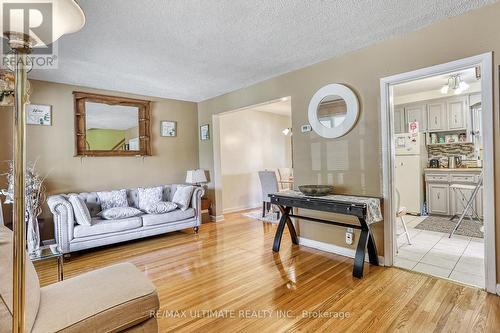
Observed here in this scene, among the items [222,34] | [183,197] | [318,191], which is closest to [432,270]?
[318,191]

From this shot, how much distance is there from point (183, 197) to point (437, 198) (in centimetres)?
466

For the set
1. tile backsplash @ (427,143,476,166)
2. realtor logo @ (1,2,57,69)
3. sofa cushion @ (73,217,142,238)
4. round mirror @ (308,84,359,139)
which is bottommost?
sofa cushion @ (73,217,142,238)

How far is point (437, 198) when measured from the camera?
485cm

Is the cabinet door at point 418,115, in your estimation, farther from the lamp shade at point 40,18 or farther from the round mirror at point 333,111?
the lamp shade at point 40,18

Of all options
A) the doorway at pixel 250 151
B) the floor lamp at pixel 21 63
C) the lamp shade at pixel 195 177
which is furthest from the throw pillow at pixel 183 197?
the floor lamp at pixel 21 63

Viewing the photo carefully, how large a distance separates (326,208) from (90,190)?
3584 mm

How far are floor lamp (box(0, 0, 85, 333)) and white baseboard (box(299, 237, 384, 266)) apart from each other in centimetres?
293

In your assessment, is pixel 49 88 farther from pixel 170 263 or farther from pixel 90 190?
pixel 170 263

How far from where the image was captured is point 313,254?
123 inches

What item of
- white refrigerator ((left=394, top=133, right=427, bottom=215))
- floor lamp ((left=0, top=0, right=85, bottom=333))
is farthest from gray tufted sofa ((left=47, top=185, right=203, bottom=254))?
white refrigerator ((left=394, top=133, right=427, bottom=215))

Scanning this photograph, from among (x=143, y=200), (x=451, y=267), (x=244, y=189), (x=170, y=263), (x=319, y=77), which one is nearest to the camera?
→ (x=451, y=267)

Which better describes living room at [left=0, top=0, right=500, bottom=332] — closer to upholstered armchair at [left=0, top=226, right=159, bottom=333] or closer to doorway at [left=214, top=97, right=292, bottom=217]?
upholstered armchair at [left=0, top=226, right=159, bottom=333]

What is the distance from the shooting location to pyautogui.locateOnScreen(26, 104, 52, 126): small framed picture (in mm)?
3564

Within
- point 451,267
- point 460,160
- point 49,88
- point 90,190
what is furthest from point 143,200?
point 460,160
